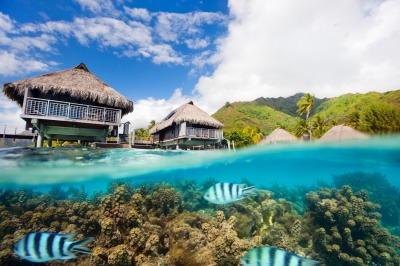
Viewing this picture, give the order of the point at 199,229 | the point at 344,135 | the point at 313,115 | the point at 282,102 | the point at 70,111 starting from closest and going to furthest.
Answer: the point at 199,229
the point at 70,111
the point at 344,135
the point at 313,115
the point at 282,102

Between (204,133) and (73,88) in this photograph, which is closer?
(73,88)

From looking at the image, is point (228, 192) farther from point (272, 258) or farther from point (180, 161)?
point (180, 161)

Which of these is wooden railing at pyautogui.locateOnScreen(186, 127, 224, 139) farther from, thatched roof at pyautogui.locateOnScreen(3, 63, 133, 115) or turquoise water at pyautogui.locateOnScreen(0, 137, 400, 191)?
thatched roof at pyautogui.locateOnScreen(3, 63, 133, 115)

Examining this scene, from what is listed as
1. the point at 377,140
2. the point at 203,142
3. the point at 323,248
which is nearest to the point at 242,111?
the point at 203,142

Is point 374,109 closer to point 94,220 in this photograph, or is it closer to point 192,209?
point 192,209

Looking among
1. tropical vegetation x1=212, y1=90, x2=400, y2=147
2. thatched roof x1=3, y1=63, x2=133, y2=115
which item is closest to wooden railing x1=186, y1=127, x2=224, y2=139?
thatched roof x1=3, y1=63, x2=133, y2=115

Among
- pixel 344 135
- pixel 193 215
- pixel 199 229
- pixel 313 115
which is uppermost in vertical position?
pixel 313 115

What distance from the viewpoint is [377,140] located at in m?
12.7

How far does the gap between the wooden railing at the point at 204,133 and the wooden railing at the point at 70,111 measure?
6883 mm

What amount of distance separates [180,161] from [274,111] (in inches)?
3236

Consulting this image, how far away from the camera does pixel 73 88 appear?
1274 cm

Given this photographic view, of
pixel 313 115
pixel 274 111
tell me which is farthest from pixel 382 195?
pixel 274 111

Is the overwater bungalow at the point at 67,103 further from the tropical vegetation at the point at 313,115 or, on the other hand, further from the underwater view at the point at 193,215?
the tropical vegetation at the point at 313,115

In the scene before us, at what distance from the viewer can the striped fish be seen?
391 cm
